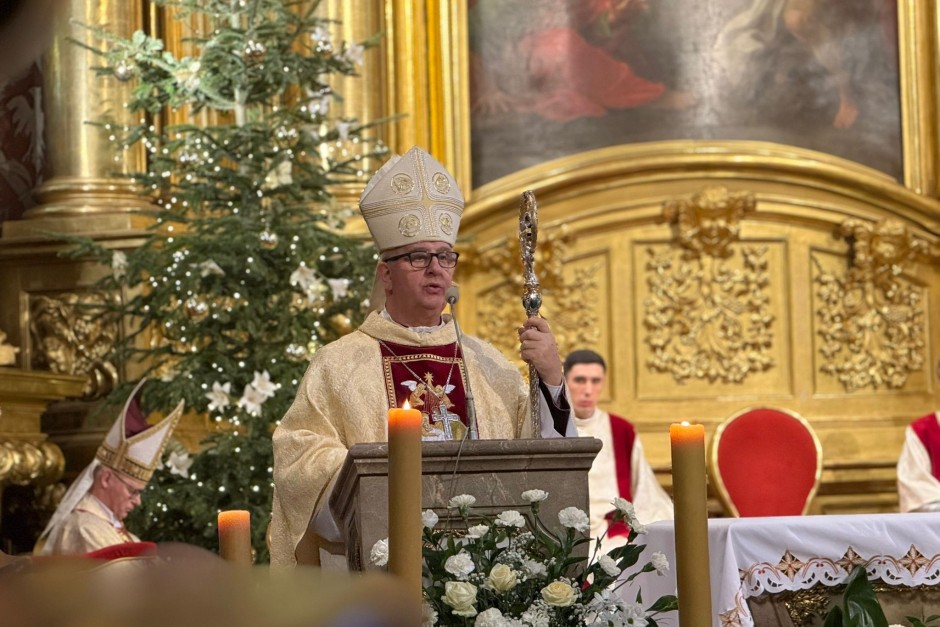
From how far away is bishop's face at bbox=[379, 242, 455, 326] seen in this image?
3.10 m

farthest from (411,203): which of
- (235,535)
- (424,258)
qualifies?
(235,535)

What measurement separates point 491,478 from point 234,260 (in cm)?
360

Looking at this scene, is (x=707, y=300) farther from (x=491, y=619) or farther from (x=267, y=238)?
(x=491, y=619)

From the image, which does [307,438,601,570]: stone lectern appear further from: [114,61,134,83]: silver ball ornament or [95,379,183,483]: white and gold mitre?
[114,61,134,83]: silver ball ornament

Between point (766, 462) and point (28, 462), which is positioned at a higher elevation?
point (28, 462)

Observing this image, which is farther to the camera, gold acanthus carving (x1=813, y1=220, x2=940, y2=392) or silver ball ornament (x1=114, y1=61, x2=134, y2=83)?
gold acanthus carving (x1=813, y1=220, x2=940, y2=392)

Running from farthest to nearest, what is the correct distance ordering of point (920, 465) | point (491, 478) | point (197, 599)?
point (920, 465)
point (491, 478)
point (197, 599)

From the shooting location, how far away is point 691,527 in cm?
128

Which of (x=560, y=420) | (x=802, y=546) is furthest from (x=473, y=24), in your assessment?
(x=560, y=420)

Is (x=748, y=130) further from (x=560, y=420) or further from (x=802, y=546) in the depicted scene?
(x=560, y=420)

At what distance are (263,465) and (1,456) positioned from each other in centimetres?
114

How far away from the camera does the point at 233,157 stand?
19.3 ft

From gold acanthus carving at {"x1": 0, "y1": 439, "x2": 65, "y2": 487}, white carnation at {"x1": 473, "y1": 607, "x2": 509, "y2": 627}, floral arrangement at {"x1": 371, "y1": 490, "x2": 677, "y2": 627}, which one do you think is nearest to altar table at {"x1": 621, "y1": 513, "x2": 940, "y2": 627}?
floral arrangement at {"x1": 371, "y1": 490, "x2": 677, "y2": 627}

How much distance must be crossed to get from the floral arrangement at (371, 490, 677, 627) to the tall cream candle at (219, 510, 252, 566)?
304mm
